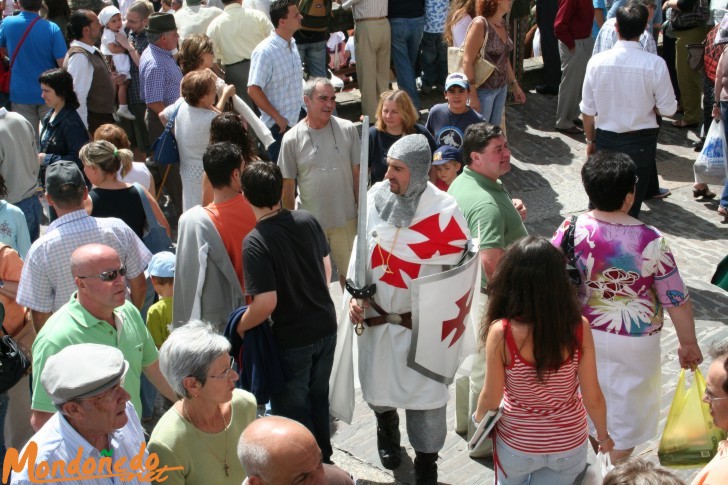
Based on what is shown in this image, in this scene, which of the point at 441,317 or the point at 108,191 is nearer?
the point at 441,317

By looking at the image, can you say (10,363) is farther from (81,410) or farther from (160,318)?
(81,410)

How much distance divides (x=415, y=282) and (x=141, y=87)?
497cm

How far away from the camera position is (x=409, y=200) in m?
5.37

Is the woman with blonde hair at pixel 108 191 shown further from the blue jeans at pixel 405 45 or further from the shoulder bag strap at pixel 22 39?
the blue jeans at pixel 405 45

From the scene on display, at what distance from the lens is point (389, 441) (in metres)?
5.76

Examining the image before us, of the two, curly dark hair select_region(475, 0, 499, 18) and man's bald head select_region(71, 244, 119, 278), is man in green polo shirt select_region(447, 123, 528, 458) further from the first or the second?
curly dark hair select_region(475, 0, 499, 18)

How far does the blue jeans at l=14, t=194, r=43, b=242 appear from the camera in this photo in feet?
25.6

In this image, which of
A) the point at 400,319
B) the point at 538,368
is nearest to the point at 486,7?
the point at 400,319

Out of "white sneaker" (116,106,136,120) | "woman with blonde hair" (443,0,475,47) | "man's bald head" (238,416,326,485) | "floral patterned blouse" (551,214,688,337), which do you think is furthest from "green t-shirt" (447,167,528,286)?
"white sneaker" (116,106,136,120)

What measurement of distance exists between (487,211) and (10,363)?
263 cm

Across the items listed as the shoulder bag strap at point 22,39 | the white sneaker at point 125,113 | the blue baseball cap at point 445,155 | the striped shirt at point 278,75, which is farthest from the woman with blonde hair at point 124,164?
the shoulder bag strap at point 22,39

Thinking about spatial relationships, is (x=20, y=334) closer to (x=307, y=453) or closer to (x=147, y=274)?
(x=147, y=274)

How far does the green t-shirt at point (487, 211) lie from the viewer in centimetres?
554

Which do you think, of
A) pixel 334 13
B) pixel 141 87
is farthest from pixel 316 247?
pixel 334 13
